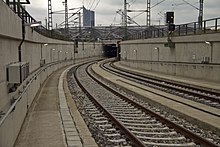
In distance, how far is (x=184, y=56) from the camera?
110 ft

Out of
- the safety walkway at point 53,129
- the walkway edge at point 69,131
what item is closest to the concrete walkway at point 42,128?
the safety walkway at point 53,129

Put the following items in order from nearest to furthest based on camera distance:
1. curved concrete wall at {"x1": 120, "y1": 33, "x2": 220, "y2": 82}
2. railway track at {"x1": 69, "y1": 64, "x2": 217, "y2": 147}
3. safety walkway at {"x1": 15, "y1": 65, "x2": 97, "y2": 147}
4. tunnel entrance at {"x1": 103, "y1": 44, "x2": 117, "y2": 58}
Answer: safety walkway at {"x1": 15, "y1": 65, "x2": 97, "y2": 147}
railway track at {"x1": 69, "y1": 64, "x2": 217, "y2": 147}
curved concrete wall at {"x1": 120, "y1": 33, "x2": 220, "y2": 82}
tunnel entrance at {"x1": 103, "y1": 44, "x2": 117, "y2": 58}

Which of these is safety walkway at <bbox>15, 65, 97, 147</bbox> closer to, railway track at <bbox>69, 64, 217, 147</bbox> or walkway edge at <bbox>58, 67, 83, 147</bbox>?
walkway edge at <bbox>58, 67, 83, 147</bbox>

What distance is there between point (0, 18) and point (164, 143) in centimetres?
517

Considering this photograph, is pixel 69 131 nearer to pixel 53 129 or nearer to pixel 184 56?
pixel 53 129

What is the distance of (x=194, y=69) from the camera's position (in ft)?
102

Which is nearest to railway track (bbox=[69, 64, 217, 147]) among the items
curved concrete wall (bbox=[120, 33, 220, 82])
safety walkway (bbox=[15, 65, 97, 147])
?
safety walkway (bbox=[15, 65, 97, 147])

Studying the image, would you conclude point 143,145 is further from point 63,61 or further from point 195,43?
point 63,61

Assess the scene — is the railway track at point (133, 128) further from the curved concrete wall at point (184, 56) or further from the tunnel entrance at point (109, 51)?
the tunnel entrance at point (109, 51)

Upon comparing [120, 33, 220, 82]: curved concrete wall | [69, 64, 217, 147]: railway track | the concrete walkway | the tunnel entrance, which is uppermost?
the tunnel entrance

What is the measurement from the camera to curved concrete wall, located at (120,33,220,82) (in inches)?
1074

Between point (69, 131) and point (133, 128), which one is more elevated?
point (69, 131)

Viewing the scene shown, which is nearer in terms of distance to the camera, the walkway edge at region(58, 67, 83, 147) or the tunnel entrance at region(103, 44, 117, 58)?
the walkway edge at region(58, 67, 83, 147)

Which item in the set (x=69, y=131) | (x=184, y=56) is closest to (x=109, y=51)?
(x=184, y=56)
